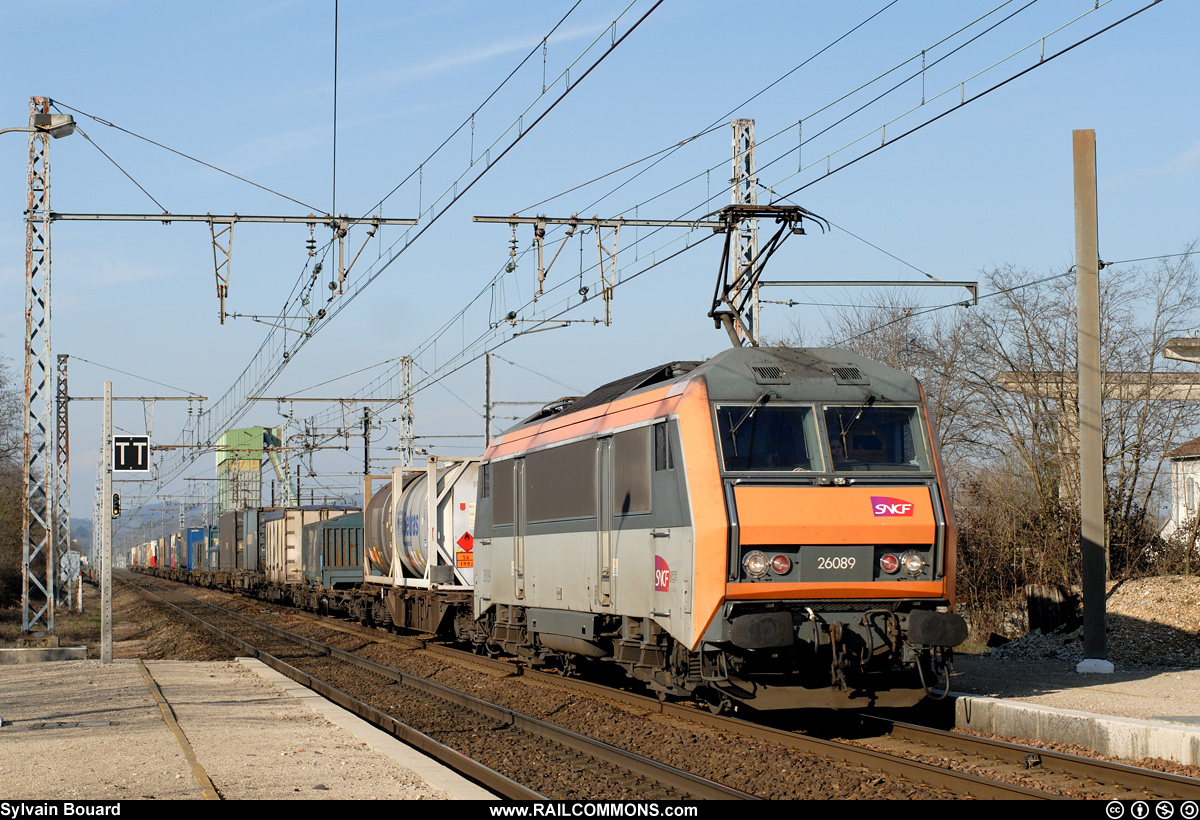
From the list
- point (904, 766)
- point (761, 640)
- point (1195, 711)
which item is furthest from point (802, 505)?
point (1195, 711)

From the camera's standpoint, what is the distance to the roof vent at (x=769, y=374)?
11.8m

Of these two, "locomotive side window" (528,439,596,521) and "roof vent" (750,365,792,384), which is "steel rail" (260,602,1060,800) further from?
"roof vent" (750,365,792,384)

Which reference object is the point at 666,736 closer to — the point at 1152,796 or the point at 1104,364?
the point at 1152,796

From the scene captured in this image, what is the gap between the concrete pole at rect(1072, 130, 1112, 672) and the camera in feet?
52.5

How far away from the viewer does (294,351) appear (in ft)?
80.2

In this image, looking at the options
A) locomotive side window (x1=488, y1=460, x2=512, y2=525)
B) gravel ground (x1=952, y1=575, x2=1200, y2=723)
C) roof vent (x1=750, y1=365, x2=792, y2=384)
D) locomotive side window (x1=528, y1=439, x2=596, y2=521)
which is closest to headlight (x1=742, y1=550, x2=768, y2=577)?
roof vent (x1=750, y1=365, x2=792, y2=384)

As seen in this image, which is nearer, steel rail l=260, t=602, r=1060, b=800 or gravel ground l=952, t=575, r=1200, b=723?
steel rail l=260, t=602, r=1060, b=800

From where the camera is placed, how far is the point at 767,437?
37.7 ft

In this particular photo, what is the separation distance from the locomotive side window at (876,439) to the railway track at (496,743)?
138 inches

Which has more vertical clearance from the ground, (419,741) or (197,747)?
(197,747)

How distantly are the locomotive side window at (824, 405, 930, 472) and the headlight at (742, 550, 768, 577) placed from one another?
1307 mm

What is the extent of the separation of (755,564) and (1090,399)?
26.3ft

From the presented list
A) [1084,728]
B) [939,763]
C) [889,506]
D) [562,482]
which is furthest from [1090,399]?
[939,763]

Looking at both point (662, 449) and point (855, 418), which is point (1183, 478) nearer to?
point (855, 418)
